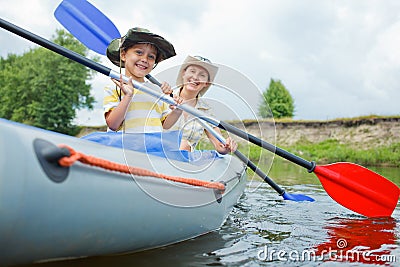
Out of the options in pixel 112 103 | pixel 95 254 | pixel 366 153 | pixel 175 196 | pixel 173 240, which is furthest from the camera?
pixel 366 153

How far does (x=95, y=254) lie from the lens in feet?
4.19

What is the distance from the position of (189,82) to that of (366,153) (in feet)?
28.6

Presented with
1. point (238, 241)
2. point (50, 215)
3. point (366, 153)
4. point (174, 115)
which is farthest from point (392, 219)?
point (366, 153)

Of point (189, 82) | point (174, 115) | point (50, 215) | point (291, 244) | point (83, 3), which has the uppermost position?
point (83, 3)

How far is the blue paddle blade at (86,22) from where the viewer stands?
2.91m

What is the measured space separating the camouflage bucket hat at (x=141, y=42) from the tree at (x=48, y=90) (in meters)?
18.1

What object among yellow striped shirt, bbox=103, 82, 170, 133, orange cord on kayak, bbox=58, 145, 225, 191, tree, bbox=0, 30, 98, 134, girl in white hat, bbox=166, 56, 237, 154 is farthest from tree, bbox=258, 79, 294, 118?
orange cord on kayak, bbox=58, 145, 225, 191

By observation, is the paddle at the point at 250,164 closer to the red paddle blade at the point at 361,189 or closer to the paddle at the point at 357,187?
the paddle at the point at 357,187

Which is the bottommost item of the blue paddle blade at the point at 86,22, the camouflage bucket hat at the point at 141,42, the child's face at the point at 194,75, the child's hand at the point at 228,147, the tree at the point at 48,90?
the child's hand at the point at 228,147

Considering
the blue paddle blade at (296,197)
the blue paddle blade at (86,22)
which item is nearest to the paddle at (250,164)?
the blue paddle blade at (296,197)

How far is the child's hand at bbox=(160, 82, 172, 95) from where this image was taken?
204 centimetres

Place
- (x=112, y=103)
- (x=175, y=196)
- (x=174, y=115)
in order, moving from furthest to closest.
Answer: (x=174, y=115) → (x=112, y=103) → (x=175, y=196)

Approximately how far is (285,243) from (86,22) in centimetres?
204

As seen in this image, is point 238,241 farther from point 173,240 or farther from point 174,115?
point 174,115
